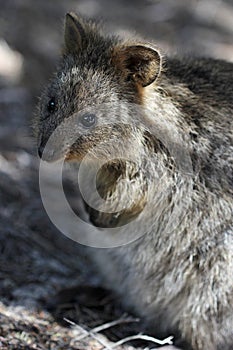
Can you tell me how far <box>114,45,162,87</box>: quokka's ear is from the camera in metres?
4.24

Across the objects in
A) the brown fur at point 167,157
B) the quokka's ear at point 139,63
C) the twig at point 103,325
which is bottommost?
the twig at point 103,325

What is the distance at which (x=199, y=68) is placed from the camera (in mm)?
4867

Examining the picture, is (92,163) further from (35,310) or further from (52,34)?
(52,34)

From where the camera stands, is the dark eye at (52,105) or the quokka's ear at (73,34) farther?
the quokka's ear at (73,34)

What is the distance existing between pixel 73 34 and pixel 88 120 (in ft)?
2.25

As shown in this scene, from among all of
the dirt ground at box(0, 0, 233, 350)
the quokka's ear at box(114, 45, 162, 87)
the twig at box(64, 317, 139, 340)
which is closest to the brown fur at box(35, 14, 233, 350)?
the quokka's ear at box(114, 45, 162, 87)

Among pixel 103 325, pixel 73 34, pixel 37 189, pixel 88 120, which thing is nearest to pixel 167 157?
pixel 88 120

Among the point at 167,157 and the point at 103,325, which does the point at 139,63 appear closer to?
the point at 167,157

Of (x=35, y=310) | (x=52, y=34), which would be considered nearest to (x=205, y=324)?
(x=35, y=310)

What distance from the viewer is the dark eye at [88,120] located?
4273 mm

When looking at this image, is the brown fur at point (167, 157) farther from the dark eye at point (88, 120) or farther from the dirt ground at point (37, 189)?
the dirt ground at point (37, 189)

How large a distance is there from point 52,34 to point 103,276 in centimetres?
305

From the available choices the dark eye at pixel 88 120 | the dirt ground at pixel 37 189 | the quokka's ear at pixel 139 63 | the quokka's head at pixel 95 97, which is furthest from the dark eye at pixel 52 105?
the dirt ground at pixel 37 189

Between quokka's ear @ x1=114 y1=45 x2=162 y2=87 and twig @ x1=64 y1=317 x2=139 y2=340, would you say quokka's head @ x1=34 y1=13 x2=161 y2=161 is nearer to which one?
quokka's ear @ x1=114 y1=45 x2=162 y2=87
